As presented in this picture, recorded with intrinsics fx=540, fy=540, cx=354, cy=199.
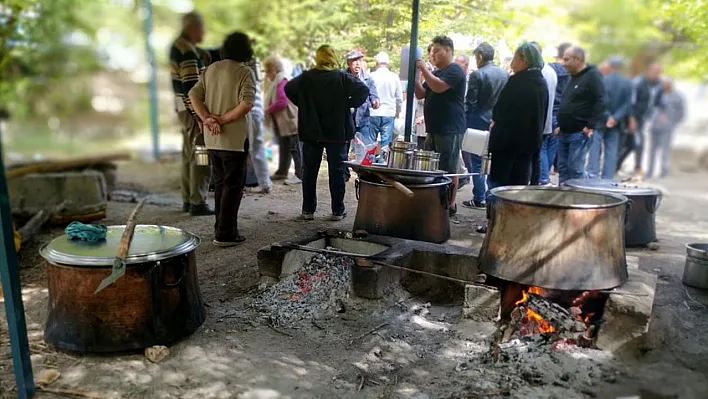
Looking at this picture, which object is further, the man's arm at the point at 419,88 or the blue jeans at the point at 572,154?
the blue jeans at the point at 572,154

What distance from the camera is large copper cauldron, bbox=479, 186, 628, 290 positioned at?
12.6 ft

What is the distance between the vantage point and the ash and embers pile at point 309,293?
439 centimetres

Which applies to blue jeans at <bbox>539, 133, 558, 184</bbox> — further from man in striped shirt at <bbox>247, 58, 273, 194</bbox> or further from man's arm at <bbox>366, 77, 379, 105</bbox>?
man in striped shirt at <bbox>247, 58, 273, 194</bbox>

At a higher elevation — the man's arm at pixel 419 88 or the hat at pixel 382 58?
the hat at pixel 382 58

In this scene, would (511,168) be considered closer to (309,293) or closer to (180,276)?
(309,293)

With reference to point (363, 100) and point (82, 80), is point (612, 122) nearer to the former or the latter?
point (363, 100)

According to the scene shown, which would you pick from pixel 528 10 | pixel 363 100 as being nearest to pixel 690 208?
pixel 528 10

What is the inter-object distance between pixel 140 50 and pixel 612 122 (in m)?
17.0

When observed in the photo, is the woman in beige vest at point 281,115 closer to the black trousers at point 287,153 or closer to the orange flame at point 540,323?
the black trousers at point 287,153

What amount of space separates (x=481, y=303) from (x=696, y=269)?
7.13 ft

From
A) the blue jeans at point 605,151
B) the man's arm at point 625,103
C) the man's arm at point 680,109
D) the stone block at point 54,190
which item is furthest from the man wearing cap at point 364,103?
the man's arm at point 680,109

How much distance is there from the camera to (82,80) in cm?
1973

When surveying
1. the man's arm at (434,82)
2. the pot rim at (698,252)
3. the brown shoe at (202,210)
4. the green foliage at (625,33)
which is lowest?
the brown shoe at (202,210)

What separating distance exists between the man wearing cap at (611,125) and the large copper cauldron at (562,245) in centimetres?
438
